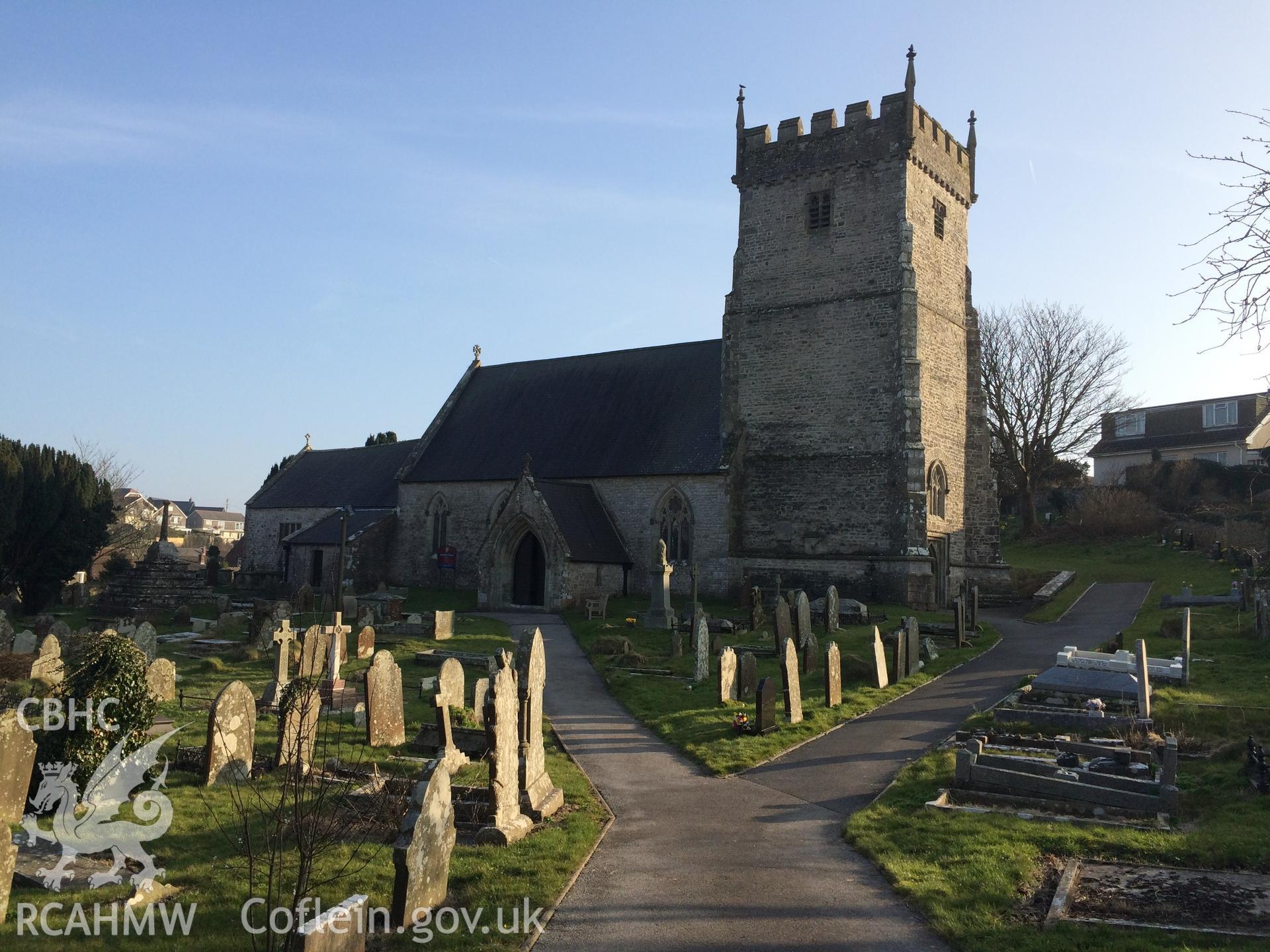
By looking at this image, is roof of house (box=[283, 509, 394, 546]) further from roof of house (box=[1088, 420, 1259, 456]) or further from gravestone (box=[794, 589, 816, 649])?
roof of house (box=[1088, 420, 1259, 456])

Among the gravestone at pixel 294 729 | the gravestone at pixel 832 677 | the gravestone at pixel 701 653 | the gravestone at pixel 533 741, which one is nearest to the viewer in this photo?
the gravestone at pixel 294 729

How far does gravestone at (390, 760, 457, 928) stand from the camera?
687cm

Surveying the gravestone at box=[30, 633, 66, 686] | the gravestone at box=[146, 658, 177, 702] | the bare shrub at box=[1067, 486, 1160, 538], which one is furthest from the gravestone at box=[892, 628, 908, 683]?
the bare shrub at box=[1067, 486, 1160, 538]

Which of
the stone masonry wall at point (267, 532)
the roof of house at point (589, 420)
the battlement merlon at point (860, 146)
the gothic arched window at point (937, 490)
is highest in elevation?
the battlement merlon at point (860, 146)

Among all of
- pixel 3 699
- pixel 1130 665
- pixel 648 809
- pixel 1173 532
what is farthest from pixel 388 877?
pixel 1173 532

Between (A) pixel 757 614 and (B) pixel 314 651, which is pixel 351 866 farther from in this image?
(A) pixel 757 614

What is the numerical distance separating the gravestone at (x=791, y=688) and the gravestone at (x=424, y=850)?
25.2 feet

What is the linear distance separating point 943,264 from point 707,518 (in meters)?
11.3

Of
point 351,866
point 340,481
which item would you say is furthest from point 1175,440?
point 351,866

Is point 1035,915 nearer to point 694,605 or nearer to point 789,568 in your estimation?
point 694,605

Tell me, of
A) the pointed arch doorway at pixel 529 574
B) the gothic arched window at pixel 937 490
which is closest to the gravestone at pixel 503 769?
the gothic arched window at pixel 937 490

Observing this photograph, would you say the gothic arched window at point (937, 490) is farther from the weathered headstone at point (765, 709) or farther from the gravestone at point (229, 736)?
the gravestone at point (229, 736)

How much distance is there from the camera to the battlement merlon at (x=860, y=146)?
29.0 metres

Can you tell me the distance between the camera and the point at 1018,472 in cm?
4562
